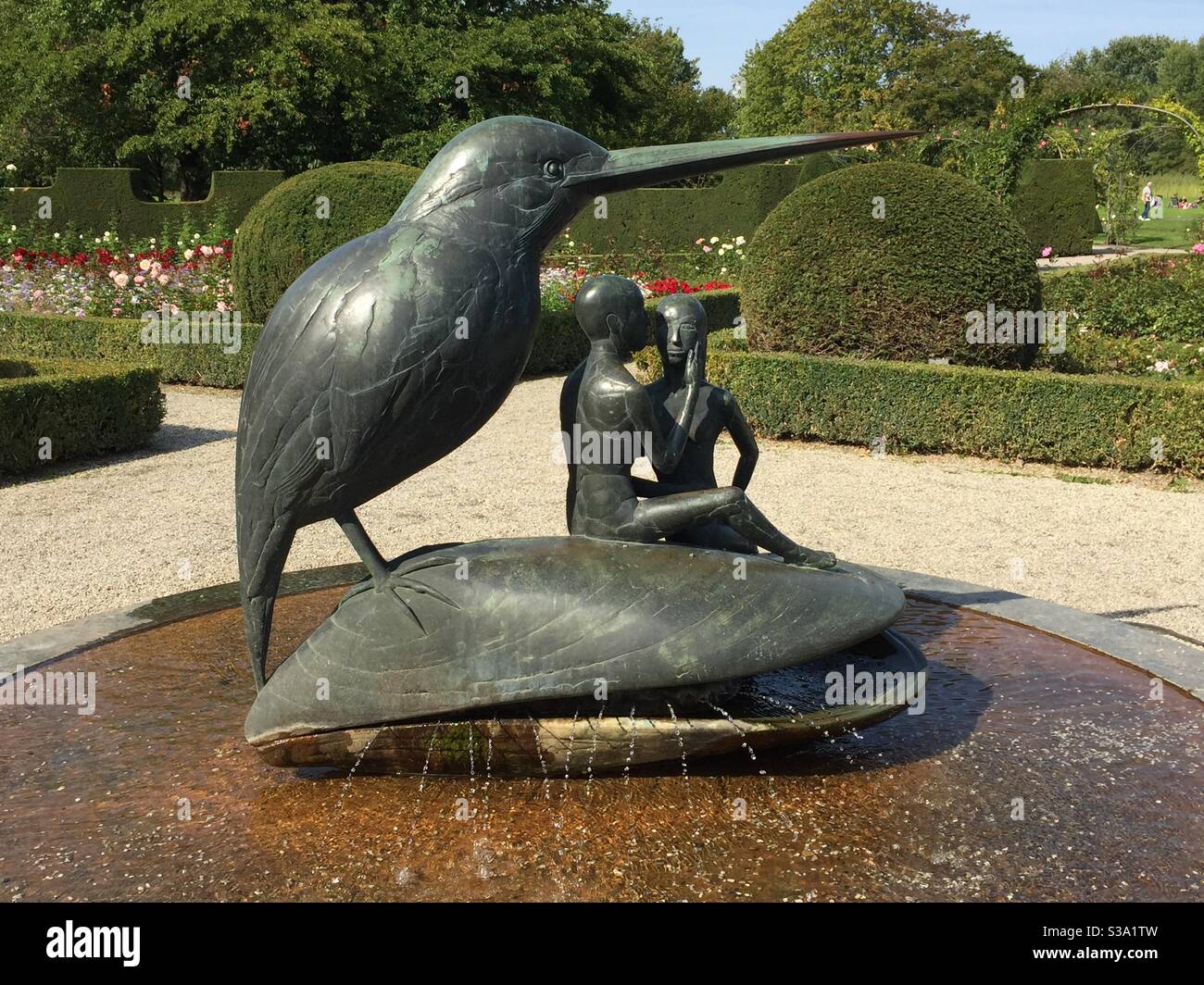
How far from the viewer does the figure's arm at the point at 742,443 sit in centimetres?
467

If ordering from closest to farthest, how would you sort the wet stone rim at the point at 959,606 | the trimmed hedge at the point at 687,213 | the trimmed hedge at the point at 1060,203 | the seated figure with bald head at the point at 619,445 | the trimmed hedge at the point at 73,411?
1. the seated figure with bald head at the point at 619,445
2. the wet stone rim at the point at 959,606
3. the trimmed hedge at the point at 73,411
4. the trimmed hedge at the point at 687,213
5. the trimmed hedge at the point at 1060,203

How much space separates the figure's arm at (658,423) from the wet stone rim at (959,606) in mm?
2398

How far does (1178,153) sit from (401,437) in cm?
5864

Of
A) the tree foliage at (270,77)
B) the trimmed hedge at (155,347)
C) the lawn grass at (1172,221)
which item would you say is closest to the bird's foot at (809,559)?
the trimmed hedge at (155,347)

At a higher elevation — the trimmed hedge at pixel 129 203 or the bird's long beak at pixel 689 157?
the trimmed hedge at pixel 129 203

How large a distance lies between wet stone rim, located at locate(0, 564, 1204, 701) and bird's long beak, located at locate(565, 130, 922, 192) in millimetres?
2807

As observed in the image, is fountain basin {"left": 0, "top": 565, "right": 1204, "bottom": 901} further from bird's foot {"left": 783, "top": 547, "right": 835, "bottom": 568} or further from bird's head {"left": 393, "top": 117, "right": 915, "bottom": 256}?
bird's head {"left": 393, "top": 117, "right": 915, "bottom": 256}

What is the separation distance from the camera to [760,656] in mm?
4023

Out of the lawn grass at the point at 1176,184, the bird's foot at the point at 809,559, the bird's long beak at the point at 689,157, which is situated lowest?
the bird's foot at the point at 809,559

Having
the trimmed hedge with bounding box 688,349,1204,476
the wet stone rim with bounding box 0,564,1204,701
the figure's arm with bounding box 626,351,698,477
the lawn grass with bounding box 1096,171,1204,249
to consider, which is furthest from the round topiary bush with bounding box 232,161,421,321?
the lawn grass with bounding box 1096,171,1204,249

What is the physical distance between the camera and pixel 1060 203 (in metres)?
27.5

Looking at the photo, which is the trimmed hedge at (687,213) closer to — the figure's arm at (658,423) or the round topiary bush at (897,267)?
the round topiary bush at (897,267)

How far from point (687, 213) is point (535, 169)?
21072mm
